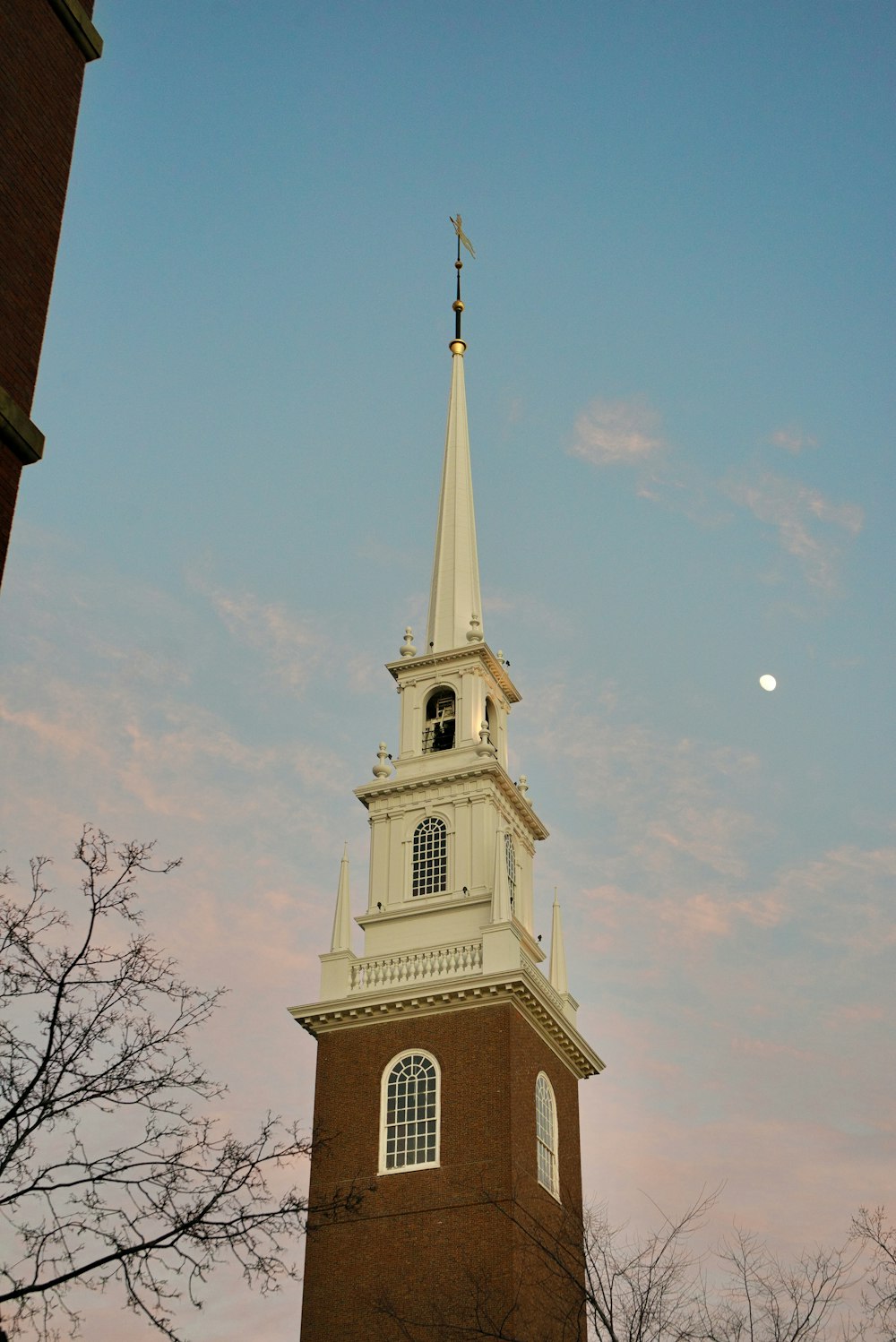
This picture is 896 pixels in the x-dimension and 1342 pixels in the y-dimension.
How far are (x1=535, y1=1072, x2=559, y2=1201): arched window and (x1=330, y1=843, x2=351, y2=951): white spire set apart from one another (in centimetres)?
608

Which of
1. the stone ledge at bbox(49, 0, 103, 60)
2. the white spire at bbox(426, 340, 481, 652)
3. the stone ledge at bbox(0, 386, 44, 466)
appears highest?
the white spire at bbox(426, 340, 481, 652)

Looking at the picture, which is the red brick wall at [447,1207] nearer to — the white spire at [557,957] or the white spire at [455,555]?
the white spire at [557,957]

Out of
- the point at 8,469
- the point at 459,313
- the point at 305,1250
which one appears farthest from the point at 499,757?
the point at 8,469

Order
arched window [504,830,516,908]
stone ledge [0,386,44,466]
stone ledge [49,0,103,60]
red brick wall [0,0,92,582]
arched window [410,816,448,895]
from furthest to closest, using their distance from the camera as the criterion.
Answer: arched window [504,830,516,908] < arched window [410,816,448,895] < stone ledge [49,0,103,60] < red brick wall [0,0,92,582] < stone ledge [0,386,44,466]

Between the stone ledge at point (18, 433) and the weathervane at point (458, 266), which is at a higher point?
the weathervane at point (458, 266)

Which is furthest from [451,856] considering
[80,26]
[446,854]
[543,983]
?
[80,26]

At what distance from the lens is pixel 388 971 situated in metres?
37.3

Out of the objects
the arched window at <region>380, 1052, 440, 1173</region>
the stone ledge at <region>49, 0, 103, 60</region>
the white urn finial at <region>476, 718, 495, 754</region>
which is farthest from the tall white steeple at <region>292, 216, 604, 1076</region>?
the stone ledge at <region>49, 0, 103, 60</region>

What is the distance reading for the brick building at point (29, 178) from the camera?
12656 millimetres

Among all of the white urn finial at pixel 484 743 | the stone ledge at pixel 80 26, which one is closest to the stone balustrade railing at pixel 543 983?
the white urn finial at pixel 484 743

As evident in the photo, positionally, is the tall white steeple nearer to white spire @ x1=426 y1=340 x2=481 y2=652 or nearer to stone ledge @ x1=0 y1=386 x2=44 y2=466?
white spire @ x1=426 y1=340 x2=481 y2=652

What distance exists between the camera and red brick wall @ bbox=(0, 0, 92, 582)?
1300 cm

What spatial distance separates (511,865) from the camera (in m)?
41.8

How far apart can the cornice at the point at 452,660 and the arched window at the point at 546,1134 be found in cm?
1256
